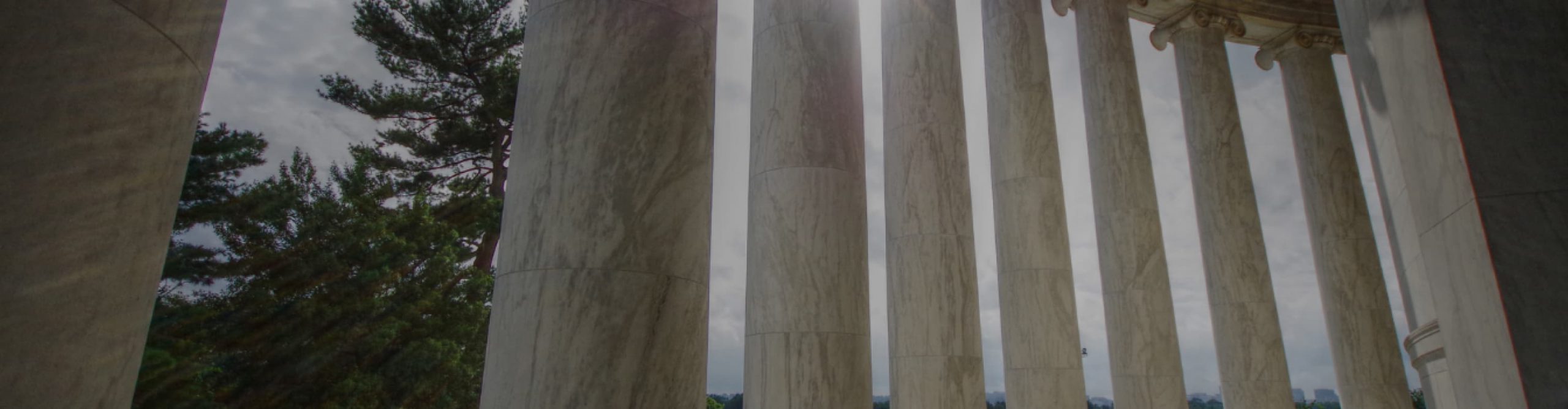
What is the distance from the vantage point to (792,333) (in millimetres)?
153000

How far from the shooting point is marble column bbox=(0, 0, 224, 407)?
40594 mm

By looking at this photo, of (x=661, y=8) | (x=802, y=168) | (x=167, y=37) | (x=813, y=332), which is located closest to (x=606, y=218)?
(x=661, y=8)

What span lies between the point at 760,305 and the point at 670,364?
90.9m

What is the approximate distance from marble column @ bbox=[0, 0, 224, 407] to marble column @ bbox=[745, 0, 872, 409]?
112m

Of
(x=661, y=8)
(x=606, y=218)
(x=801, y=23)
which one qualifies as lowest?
(x=606, y=218)

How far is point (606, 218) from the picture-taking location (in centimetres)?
6981

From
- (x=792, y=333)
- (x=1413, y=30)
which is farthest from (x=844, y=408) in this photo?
(x=1413, y=30)

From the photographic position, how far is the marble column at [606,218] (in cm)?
6750

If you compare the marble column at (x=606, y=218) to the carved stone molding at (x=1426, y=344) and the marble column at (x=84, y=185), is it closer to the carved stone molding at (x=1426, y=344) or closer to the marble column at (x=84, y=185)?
the marble column at (x=84, y=185)

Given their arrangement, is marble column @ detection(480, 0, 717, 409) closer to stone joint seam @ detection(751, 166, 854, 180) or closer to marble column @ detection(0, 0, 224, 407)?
marble column @ detection(0, 0, 224, 407)

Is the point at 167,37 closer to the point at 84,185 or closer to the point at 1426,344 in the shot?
the point at 84,185

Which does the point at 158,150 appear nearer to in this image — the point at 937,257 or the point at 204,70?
the point at 204,70

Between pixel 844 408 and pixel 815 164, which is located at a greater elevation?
pixel 815 164

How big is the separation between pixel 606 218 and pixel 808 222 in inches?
3527
